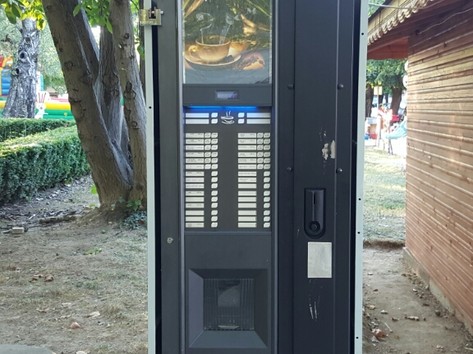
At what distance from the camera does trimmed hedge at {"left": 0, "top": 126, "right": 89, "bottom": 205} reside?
11.0 metres

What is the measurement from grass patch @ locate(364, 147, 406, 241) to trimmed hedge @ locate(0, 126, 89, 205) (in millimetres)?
5711

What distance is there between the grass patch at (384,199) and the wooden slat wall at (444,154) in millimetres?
2296

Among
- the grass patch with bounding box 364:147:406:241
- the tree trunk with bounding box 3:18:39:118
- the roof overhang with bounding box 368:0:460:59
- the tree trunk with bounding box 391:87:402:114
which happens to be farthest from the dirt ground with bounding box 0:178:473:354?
the tree trunk with bounding box 391:87:402:114

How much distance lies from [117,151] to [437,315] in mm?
5756

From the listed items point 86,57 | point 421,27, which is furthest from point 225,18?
point 86,57

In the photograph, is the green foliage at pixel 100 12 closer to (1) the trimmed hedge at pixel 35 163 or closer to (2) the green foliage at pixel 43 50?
(1) the trimmed hedge at pixel 35 163

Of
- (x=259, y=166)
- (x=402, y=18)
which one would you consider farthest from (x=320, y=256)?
(x=402, y=18)

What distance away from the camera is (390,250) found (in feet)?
30.1

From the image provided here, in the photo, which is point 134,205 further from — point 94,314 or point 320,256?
point 320,256

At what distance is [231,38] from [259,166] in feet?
1.61

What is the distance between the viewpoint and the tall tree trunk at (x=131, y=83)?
350 inches

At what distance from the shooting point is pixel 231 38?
8.37ft

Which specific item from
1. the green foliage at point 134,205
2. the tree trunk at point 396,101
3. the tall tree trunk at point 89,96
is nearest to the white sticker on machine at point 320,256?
the tall tree trunk at point 89,96

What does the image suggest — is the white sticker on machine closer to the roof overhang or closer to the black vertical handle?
the black vertical handle
